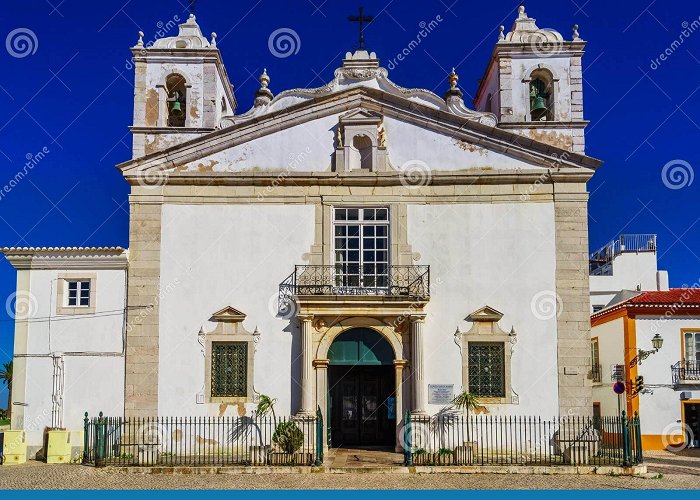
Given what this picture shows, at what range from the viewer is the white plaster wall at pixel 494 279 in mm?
17969

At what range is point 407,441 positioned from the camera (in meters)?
16.4

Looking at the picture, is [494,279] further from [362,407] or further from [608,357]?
[608,357]

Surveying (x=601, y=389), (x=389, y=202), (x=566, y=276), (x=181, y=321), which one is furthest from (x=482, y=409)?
(x=601, y=389)

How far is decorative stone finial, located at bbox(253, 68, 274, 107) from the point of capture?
66.9 ft

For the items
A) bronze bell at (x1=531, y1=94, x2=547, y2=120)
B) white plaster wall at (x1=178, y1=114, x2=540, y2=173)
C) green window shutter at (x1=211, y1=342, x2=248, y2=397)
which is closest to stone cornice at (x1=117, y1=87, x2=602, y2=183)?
white plaster wall at (x1=178, y1=114, x2=540, y2=173)

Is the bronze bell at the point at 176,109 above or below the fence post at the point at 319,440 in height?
above

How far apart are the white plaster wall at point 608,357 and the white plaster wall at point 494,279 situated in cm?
634

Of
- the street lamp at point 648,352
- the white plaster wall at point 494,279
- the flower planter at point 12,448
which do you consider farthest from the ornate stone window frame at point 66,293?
the street lamp at point 648,352

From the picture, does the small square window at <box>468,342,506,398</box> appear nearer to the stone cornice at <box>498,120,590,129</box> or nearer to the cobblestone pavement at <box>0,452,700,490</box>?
the cobblestone pavement at <box>0,452,700,490</box>

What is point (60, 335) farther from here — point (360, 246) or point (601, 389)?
point (601, 389)

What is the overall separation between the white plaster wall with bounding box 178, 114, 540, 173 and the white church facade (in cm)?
4

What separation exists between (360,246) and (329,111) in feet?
10.7

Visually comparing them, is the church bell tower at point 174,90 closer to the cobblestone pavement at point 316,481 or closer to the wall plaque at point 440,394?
the cobblestone pavement at point 316,481

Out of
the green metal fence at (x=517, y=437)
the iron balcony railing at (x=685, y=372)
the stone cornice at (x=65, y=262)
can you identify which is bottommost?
the green metal fence at (x=517, y=437)
